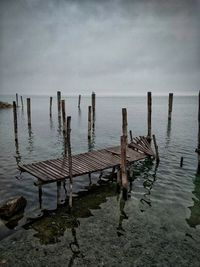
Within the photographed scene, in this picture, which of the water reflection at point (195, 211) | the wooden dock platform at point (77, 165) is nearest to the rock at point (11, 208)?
the wooden dock platform at point (77, 165)

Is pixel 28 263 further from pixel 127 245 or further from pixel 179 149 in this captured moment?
pixel 179 149

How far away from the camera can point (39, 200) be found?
11.0 metres

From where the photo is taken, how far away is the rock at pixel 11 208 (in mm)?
9586

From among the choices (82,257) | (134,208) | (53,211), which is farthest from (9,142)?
(82,257)

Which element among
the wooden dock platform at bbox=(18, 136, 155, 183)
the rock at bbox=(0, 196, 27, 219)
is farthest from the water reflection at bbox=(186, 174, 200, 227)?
the rock at bbox=(0, 196, 27, 219)

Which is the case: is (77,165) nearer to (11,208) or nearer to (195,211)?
(11,208)

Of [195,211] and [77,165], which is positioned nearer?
[195,211]

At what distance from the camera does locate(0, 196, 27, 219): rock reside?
959 centimetres

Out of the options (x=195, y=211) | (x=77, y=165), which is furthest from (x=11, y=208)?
(x=195, y=211)

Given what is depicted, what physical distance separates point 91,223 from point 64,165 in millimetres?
3487

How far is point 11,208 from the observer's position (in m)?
9.73

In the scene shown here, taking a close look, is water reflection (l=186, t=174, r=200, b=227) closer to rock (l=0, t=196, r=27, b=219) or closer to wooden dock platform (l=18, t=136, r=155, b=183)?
wooden dock platform (l=18, t=136, r=155, b=183)

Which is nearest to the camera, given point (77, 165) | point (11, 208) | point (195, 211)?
point (11, 208)

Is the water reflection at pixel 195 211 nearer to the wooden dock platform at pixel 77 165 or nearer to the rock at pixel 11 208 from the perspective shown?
the wooden dock platform at pixel 77 165
